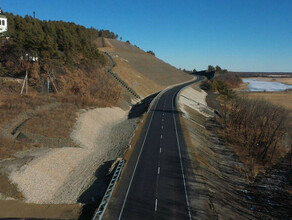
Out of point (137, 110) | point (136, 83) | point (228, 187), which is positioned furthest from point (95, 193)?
point (136, 83)

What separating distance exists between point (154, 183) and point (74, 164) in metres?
10.1

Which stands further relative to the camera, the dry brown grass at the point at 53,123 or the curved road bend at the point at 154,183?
the dry brown grass at the point at 53,123

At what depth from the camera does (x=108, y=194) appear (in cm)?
2011

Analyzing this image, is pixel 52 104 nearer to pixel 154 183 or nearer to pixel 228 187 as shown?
pixel 154 183

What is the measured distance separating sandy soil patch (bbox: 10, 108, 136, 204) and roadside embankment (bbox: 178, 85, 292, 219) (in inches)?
406

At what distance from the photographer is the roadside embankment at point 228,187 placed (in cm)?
1980

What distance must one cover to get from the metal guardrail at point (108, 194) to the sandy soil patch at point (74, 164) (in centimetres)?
266

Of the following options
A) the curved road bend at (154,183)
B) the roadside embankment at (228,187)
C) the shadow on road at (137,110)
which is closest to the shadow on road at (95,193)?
the curved road bend at (154,183)

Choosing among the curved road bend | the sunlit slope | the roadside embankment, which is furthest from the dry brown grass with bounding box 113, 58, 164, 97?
the roadside embankment

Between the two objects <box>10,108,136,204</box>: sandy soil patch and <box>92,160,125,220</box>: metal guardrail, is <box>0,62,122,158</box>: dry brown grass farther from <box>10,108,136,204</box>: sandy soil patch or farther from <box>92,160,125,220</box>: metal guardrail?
<box>92,160,125,220</box>: metal guardrail

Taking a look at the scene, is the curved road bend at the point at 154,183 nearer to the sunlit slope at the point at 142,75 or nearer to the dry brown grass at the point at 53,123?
the dry brown grass at the point at 53,123

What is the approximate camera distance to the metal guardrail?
17441mm

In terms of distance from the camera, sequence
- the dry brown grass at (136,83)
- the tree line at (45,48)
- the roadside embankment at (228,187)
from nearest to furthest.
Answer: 1. the roadside embankment at (228,187)
2. the tree line at (45,48)
3. the dry brown grass at (136,83)

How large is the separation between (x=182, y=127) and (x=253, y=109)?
16934 mm
